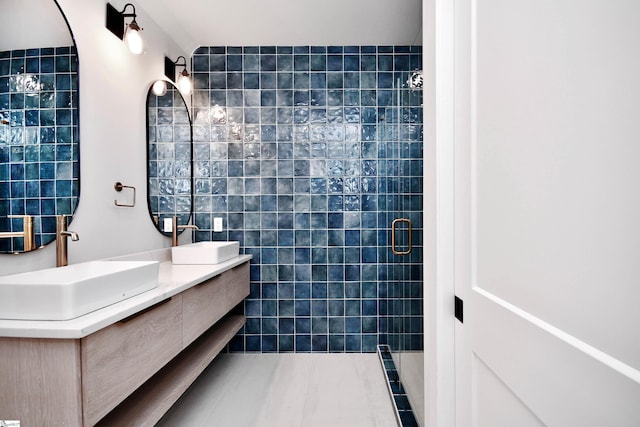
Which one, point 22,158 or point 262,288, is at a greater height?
point 22,158

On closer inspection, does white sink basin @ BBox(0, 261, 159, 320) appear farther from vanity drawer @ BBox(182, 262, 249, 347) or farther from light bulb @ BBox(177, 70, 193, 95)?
light bulb @ BBox(177, 70, 193, 95)

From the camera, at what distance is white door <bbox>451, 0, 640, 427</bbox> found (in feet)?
1.58

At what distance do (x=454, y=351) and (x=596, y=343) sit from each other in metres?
0.59

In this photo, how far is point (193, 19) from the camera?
8.64 ft

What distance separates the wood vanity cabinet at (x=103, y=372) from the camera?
39.9 inches

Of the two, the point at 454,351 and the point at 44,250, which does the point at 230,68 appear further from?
the point at 454,351

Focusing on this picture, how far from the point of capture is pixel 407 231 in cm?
214

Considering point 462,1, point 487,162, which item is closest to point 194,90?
point 462,1

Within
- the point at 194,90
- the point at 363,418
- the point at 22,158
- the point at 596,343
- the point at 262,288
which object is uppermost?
the point at 194,90

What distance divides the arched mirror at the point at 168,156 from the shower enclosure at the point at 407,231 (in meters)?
1.56

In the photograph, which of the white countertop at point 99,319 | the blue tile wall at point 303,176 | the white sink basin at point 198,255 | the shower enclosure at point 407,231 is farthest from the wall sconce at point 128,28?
the shower enclosure at point 407,231

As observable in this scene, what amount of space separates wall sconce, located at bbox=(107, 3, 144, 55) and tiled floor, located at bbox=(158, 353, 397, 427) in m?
2.12

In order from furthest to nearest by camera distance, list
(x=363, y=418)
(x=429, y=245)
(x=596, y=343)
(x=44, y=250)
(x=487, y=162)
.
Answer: (x=363, y=418) < (x=44, y=250) < (x=429, y=245) < (x=487, y=162) < (x=596, y=343)

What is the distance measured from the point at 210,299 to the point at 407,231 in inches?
46.7
